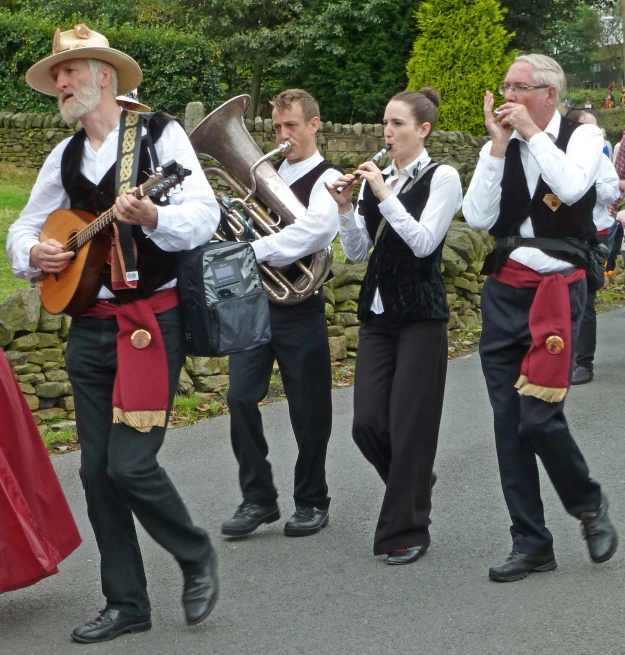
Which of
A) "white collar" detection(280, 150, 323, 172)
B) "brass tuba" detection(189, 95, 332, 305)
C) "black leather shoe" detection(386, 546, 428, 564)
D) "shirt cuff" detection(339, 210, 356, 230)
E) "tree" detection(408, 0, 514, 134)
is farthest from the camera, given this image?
"tree" detection(408, 0, 514, 134)

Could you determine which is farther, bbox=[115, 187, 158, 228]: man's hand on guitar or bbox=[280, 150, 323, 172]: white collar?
bbox=[280, 150, 323, 172]: white collar

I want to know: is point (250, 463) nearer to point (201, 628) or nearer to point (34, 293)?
point (201, 628)

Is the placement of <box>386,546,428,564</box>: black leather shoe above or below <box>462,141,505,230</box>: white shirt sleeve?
below

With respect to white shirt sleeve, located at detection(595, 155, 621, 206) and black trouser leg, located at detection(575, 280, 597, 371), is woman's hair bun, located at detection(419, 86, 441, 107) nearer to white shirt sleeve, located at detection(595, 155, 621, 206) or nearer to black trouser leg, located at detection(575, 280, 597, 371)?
white shirt sleeve, located at detection(595, 155, 621, 206)

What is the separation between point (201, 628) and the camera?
4.22 m

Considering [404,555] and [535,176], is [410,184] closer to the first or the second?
[535,176]

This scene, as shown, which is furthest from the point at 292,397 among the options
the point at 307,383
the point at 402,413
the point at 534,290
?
the point at 534,290

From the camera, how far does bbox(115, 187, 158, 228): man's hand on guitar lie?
146 inches

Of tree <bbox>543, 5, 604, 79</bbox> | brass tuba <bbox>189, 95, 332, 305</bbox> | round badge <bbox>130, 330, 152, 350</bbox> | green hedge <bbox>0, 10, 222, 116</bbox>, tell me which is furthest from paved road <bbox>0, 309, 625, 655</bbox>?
tree <bbox>543, 5, 604, 79</bbox>

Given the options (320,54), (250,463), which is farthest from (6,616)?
(320,54)

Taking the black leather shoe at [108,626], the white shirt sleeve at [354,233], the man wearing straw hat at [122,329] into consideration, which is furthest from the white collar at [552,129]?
the black leather shoe at [108,626]

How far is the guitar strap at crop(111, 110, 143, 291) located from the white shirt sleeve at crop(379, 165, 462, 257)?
1.21 meters

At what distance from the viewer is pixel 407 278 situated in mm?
4949

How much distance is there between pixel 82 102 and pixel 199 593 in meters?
1.82
